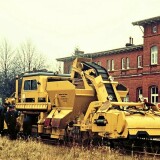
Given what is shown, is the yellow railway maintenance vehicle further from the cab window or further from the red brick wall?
the red brick wall

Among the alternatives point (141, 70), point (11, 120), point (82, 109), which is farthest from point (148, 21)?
point (82, 109)

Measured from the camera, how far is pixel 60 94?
51.3ft

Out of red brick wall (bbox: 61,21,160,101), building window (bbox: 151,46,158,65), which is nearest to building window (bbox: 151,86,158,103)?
red brick wall (bbox: 61,21,160,101)

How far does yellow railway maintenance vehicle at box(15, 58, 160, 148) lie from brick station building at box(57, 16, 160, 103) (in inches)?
1033

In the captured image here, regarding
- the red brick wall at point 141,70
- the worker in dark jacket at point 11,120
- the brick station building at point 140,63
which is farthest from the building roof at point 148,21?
the worker in dark jacket at point 11,120

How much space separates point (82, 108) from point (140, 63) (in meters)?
33.8

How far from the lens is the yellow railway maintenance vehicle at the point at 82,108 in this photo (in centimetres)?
1293

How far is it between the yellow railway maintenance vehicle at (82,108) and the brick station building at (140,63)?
26235 mm

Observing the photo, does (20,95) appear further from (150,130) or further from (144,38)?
(144,38)

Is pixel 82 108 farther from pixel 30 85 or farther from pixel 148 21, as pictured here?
pixel 148 21

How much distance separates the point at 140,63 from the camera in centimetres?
4806

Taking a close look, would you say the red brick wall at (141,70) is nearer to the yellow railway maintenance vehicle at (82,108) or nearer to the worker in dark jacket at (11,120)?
the yellow railway maintenance vehicle at (82,108)

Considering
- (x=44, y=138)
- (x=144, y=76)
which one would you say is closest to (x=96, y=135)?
(x=44, y=138)

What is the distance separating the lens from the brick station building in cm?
4272
